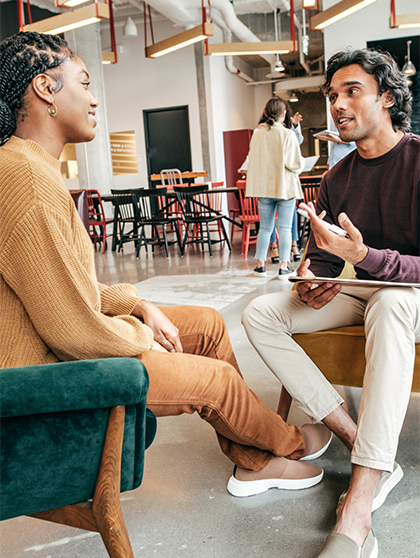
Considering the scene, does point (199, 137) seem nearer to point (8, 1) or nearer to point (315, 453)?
point (8, 1)

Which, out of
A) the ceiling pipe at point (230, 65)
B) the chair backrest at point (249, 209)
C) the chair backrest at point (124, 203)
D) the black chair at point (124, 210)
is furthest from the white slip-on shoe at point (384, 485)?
the ceiling pipe at point (230, 65)

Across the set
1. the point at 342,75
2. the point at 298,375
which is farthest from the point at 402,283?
the point at 342,75

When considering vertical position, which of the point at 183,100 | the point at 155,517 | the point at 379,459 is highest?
the point at 183,100

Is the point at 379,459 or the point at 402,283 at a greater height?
the point at 402,283

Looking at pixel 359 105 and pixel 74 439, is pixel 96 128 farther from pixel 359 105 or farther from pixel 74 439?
pixel 74 439

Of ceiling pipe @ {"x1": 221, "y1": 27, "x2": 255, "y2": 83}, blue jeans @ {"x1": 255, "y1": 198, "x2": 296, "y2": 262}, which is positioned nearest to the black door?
ceiling pipe @ {"x1": 221, "y1": 27, "x2": 255, "y2": 83}

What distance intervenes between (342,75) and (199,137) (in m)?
10.3

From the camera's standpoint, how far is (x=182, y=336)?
1455 mm

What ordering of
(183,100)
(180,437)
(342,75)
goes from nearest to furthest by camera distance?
1. (342,75)
2. (180,437)
3. (183,100)

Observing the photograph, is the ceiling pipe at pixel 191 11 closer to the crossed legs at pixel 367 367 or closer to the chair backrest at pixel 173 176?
the chair backrest at pixel 173 176

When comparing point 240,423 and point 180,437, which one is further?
point 180,437

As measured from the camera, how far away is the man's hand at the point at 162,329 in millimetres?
1325

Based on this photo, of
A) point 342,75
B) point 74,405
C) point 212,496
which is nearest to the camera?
point 74,405

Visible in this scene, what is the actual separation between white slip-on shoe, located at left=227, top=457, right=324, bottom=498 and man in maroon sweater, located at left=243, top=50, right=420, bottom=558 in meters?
0.14
